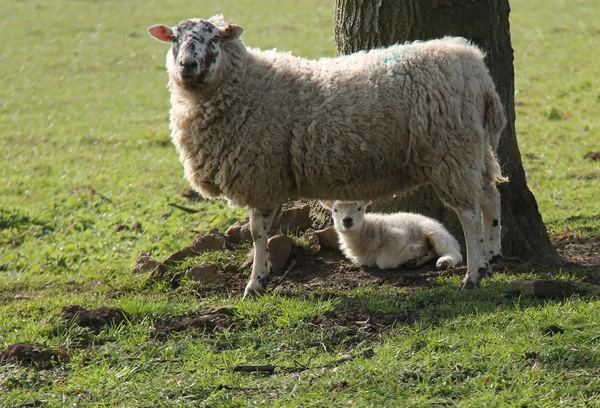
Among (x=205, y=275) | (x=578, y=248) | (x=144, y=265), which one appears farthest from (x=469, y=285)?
(x=144, y=265)

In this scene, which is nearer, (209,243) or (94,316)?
(94,316)

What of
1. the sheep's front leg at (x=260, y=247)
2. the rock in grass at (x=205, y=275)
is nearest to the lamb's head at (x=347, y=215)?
the sheep's front leg at (x=260, y=247)

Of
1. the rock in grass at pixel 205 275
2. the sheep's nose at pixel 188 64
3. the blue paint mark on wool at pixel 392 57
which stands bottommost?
the rock in grass at pixel 205 275

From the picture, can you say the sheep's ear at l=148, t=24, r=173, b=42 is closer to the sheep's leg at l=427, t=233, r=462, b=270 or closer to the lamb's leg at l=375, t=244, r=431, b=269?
the lamb's leg at l=375, t=244, r=431, b=269

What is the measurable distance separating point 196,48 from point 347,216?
2.03m

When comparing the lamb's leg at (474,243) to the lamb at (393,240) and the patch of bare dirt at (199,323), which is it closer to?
the lamb at (393,240)

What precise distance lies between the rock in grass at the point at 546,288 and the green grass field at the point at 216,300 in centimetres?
11

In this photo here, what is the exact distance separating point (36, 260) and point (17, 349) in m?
3.79

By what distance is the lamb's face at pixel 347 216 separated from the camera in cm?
715

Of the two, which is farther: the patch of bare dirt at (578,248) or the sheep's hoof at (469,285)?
the patch of bare dirt at (578,248)

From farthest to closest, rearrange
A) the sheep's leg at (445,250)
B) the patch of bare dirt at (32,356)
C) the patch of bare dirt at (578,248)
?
the patch of bare dirt at (578,248), the sheep's leg at (445,250), the patch of bare dirt at (32,356)

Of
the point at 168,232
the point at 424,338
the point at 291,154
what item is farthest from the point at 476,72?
the point at 168,232

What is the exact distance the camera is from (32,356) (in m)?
5.00

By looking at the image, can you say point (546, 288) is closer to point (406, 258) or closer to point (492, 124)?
point (492, 124)
